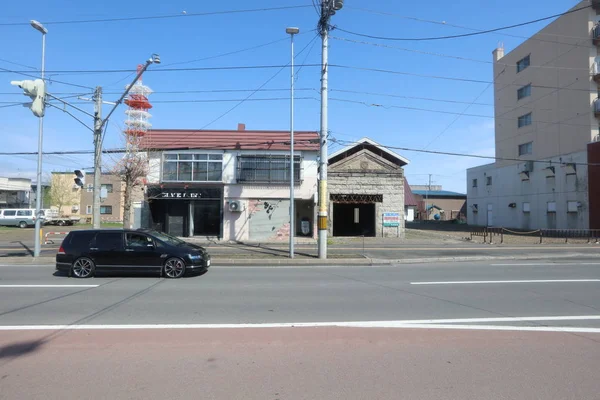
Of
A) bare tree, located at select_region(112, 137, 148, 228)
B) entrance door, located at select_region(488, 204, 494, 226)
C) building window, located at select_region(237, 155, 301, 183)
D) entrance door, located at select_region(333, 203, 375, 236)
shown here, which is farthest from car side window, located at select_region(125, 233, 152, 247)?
entrance door, located at select_region(488, 204, 494, 226)

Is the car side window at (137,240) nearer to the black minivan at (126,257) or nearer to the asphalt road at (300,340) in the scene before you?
the black minivan at (126,257)

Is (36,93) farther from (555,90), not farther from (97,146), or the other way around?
(555,90)

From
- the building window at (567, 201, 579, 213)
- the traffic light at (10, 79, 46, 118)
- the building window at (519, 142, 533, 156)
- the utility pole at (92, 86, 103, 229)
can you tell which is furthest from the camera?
the building window at (519, 142, 533, 156)

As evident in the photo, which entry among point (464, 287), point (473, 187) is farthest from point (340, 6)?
point (473, 187)

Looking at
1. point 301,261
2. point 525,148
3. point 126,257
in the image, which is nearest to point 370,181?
point 301,261

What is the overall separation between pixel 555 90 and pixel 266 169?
27.3 m

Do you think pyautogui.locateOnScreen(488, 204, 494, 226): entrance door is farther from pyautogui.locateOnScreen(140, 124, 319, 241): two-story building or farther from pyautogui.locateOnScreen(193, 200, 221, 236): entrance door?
pyautogui.locateOnScreen(193, 200, 221, 236): entrance door

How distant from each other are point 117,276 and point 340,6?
12.5 meters

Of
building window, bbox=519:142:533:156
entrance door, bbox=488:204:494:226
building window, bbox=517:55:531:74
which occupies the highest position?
building window, bbox=517:55:531:74

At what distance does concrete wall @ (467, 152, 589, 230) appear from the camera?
30.9 meters

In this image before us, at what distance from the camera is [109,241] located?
11797mm

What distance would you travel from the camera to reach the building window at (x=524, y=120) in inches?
1484

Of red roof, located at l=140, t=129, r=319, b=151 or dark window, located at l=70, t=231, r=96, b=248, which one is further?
red roof, located at l=140, t=129, r=319, b=151

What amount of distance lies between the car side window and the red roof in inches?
531
